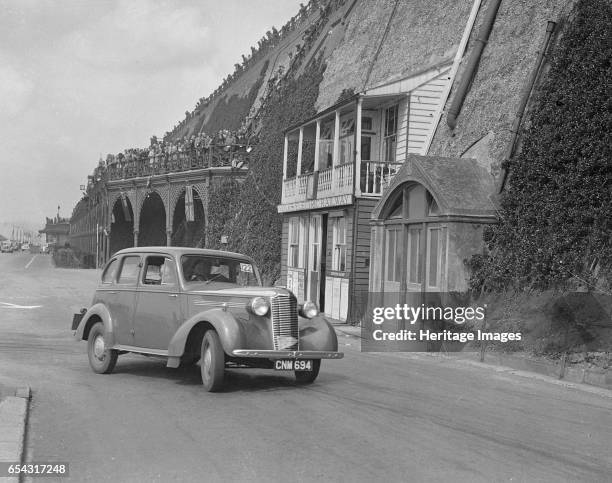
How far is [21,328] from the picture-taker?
629 inches

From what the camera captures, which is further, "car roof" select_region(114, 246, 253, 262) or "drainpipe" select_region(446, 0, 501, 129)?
"drainpipe" select_region(446, 0, 501, 129)

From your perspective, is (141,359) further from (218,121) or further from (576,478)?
A: (218,121)

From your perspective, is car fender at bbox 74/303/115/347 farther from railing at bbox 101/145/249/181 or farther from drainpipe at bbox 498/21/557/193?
railing at bbox 101/145/249/181

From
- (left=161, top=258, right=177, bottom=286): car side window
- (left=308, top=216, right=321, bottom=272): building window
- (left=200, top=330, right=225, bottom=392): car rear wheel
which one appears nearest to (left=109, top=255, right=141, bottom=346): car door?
(left=161, top=258, right=177, bottom=286): car side window

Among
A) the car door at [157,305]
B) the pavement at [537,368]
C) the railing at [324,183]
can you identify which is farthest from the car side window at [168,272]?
the railing at [324,183]

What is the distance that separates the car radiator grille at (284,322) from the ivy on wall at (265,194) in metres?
19.6

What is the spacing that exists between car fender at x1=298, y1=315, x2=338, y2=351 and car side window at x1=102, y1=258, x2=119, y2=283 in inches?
109

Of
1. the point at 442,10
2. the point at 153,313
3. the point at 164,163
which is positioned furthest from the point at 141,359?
the point at 164,163

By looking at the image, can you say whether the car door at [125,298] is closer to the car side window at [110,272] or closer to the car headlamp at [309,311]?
the car side window at [110,272]

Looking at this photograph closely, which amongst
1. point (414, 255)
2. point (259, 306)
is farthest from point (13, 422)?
point (414, 255)

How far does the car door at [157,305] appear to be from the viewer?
31.0ft

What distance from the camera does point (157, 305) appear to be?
967 centimetres

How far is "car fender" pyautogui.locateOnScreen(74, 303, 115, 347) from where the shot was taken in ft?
33.1

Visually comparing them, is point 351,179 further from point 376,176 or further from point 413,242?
point 413,242
